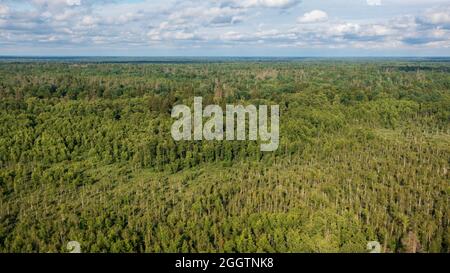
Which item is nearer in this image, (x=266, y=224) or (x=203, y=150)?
(x=266, y=224)

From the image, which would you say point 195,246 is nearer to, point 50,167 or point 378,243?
point 378,243

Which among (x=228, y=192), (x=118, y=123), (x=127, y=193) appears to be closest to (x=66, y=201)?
(x=127, y=193)

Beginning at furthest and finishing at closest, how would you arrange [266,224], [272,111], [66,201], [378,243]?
[272,111] < [66,201] < [266,224] < [378,243]
